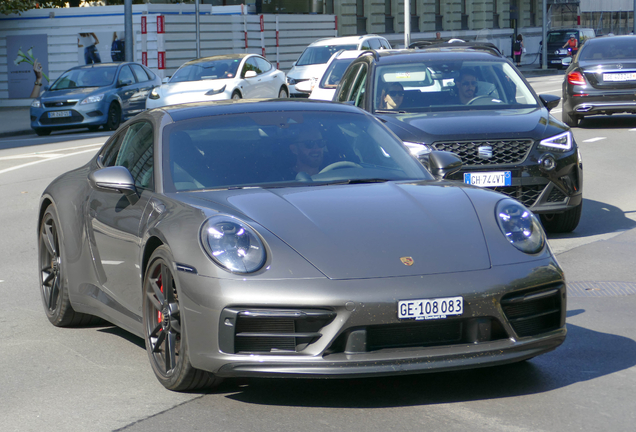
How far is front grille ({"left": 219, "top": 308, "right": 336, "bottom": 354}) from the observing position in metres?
4.06

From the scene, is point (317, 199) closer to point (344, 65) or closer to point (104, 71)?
point (344, 65)

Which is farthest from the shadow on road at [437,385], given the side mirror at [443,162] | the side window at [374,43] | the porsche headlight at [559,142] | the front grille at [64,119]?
the side window at [374,43]

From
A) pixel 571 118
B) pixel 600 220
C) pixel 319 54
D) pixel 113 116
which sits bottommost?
pixel 600 220

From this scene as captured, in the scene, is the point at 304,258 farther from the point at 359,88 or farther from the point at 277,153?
the point at 359,88

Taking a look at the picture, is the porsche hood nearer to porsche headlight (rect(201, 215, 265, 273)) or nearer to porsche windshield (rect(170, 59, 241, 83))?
porsche headlight (rect(201, 215, 265, 273))

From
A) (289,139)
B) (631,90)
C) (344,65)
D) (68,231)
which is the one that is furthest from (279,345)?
(344,65)

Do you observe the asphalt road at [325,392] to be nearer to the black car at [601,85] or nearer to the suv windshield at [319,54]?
the black car at [601,85]

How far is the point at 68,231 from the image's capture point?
5906mm

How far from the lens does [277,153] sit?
5.23 metres

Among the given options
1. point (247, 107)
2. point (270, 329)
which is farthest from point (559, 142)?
point (270, 329)

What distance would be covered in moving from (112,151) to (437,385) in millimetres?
2588

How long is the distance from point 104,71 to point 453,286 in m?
21.8

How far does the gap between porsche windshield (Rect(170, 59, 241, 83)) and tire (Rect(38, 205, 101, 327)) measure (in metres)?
17.7

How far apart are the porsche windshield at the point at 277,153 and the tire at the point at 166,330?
55 cm
